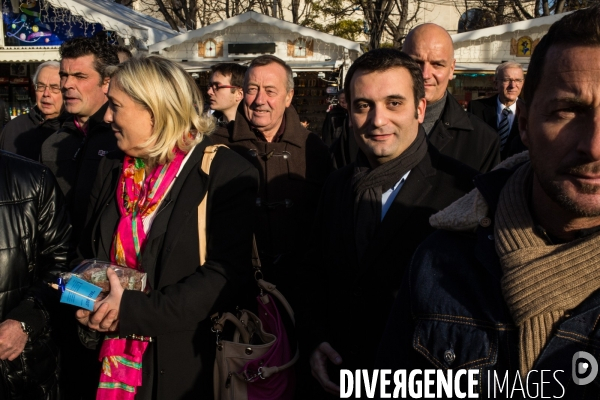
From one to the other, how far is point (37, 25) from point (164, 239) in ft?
36.7

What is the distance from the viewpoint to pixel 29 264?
266cm

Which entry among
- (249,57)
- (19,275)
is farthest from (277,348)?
(249,57)

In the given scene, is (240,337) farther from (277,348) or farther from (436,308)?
(436,308)

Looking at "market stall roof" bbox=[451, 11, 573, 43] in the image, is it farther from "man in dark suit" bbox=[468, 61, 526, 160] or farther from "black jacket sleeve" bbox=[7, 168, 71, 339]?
"black jacket sleeve" bbox=[7, 168, 71, 339]

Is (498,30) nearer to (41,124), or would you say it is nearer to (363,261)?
(41,124)

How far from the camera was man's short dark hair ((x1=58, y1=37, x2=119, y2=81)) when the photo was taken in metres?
4.18

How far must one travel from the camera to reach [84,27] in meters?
11.7

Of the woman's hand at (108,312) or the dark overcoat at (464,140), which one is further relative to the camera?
the dark overcoat at (464,140)

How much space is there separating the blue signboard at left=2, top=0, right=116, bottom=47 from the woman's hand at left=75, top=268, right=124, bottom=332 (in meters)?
10.6

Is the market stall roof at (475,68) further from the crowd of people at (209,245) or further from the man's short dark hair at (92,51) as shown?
the crowd of people at (209,245)

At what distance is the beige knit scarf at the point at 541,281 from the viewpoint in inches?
52.0

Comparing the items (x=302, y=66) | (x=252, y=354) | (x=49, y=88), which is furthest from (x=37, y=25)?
(x=252, y=354)

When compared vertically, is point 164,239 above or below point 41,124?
below

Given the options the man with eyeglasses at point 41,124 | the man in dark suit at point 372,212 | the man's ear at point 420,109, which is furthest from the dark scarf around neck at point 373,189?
the man with eyeglasses at point 41,124
